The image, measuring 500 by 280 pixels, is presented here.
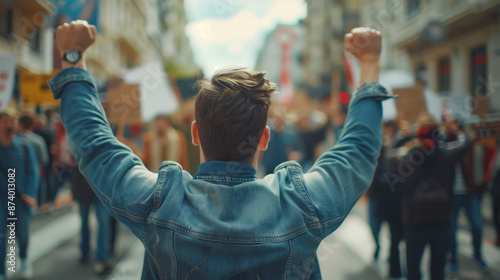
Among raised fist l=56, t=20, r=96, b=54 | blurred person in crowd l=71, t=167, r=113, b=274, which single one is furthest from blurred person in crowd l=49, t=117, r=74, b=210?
raised fist l=56, t=20, r=96, b=54

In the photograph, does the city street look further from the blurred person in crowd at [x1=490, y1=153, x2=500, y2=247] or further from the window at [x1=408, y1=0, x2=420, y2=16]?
the window at [x1=408, y1=0, x2=420, y2=16]

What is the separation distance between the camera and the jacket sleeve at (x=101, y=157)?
937 millimetres

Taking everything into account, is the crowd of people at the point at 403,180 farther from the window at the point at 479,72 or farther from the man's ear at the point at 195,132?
the man's ear at the point at 195,132

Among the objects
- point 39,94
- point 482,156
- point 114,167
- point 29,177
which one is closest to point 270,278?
point 114,167

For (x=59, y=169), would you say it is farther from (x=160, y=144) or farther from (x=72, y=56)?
(x=72, y=56)

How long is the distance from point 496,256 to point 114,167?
5.74 meters

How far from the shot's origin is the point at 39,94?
180 inches

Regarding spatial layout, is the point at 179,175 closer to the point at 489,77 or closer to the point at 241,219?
the point at 241,219

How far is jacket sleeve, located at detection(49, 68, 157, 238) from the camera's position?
0.94 meters

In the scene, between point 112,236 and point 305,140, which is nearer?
point 112,236

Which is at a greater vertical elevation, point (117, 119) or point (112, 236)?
point (117, 119)

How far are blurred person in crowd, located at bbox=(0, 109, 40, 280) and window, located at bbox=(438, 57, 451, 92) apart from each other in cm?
798

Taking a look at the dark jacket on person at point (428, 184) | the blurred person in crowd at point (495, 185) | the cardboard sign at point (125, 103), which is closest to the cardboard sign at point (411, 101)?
the dark jacket on person at point (428, 184)

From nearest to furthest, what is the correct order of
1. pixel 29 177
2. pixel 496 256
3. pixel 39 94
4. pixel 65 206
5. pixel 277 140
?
pixel 29 177, pixel 39 94, pixel 496 256, pixel 277 140, pixel 65 206
